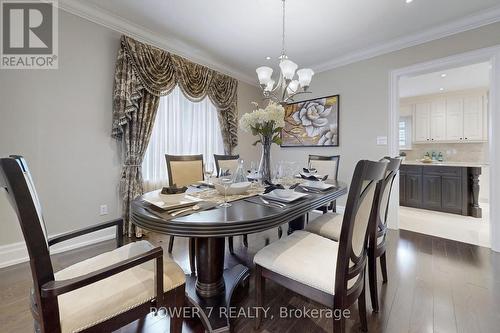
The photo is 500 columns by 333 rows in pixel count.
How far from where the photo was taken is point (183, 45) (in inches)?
124

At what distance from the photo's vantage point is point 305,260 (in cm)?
116

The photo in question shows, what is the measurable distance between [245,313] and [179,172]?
4.72 feet

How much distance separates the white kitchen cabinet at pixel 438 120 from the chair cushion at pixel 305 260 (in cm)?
556

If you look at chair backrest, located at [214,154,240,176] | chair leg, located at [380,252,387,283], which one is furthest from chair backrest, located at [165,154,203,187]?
chair leg, located at [380,252,387,283]

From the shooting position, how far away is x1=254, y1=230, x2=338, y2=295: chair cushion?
1041 millimetres

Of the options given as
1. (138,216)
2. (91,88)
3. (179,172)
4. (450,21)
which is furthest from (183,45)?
(450,21)

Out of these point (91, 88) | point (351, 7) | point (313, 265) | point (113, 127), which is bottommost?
point (313, 265)

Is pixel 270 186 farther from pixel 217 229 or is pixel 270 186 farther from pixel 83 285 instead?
pixel 83 285

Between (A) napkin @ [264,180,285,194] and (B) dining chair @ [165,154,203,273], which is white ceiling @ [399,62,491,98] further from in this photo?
(B) dining chair @ [165,154,203,273]

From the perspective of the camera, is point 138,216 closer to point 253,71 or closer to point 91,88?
point 91,88

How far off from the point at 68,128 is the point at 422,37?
4.45 meters

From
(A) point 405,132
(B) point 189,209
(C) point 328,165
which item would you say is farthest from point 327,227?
(A) point 405,132

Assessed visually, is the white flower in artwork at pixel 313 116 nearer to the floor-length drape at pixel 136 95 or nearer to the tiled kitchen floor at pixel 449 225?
the tiled kitchen floor at pixel 449 225

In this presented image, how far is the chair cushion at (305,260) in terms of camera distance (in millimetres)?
1041
